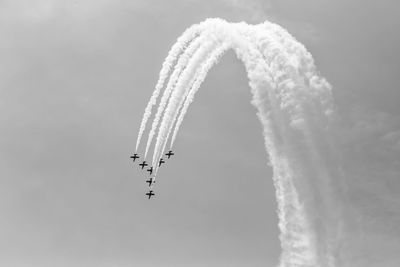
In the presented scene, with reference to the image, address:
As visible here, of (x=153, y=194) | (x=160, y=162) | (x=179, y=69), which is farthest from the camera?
(x=153, y=194)

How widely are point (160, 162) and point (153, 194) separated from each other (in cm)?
1000

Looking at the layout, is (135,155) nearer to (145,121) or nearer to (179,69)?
(145,121)

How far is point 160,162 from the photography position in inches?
3317

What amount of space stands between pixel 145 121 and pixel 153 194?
16.6m

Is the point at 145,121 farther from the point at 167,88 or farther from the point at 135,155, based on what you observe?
the point at 135,155

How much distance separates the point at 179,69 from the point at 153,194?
940 inches

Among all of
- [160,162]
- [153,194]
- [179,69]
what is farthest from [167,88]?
[153,194]

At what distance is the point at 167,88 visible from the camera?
7731cm

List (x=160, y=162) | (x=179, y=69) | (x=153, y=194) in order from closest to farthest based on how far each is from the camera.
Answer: (x=179, y=69) < (x=160, y=162) < (x=153, y=194)

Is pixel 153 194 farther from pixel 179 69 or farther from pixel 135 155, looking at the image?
pixel 179 69

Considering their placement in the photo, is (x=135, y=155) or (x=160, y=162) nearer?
(x=160, y=162)

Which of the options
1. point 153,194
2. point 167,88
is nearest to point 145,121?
point 167,88

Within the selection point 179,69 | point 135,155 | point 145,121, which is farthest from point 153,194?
point 179,69

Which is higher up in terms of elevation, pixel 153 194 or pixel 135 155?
pixel 135 155
